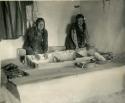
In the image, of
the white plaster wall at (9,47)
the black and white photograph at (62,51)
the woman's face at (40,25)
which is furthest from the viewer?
the white plaster wall at (9,47)

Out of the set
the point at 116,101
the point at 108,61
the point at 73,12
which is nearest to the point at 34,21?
the point at 73,12

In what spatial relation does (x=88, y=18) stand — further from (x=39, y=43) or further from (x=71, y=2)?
(x=39, y=43)

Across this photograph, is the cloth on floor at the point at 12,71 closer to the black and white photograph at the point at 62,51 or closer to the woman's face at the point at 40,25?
the black and white photograph at the point at 62,51

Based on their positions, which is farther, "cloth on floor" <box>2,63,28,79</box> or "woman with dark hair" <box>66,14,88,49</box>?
"woman with dark hair" <box>66,14,88,49</box>

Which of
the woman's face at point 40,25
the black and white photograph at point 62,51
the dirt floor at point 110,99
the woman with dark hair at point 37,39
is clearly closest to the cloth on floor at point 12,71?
the black and white photograph at point 62,51

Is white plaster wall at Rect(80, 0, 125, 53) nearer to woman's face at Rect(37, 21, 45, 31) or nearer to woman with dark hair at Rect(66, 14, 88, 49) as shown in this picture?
woman with dark hair at Rect(66, 14, 88, 49)

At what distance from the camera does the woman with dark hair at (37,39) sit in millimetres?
2713

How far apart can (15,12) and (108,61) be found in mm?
995

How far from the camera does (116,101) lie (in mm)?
2273

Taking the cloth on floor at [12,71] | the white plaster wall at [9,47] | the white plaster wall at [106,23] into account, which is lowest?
the cloth on floor at [12,71]

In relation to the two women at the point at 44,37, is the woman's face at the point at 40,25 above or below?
above

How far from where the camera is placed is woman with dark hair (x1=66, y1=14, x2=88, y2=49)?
289cm

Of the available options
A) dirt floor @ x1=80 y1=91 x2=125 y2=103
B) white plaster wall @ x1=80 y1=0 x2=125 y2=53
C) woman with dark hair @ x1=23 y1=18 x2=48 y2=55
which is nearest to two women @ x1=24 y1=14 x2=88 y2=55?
woman with dark hair @ x1=23 y1=18 x2=48 y2=55

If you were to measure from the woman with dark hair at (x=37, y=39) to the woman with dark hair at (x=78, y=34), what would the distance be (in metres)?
0.31
